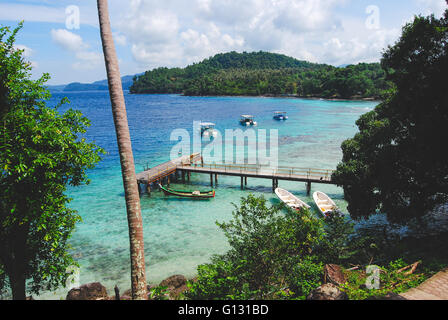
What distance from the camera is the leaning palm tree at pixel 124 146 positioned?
26.8 feet

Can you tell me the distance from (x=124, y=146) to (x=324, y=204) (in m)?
22.2

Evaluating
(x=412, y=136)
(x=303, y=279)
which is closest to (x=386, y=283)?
(x=303, y=279)

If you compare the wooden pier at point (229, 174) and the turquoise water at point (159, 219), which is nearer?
the turquoise water at point (159, 219)

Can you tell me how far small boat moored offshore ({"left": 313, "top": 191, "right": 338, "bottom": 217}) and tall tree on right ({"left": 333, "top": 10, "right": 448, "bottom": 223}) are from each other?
207 inches

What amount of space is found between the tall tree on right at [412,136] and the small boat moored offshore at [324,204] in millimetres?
5268

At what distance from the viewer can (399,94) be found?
51.4 feet

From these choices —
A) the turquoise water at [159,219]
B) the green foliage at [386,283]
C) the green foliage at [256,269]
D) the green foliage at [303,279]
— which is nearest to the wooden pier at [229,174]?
the turquoise water at [159,219]

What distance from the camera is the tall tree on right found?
46.8 ft

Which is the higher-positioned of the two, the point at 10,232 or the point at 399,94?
the point at 399,94

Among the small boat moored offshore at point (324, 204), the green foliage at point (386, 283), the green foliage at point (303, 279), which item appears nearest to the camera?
the green foliage at point (386, 283)

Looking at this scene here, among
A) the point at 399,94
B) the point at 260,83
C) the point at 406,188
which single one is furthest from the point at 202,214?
the point at 260,83

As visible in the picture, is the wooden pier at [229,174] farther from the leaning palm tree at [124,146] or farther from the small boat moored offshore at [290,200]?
the leaning palm tree at [124,146]

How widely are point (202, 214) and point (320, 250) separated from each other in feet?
43.5

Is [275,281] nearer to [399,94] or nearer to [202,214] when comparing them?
[399,94]
